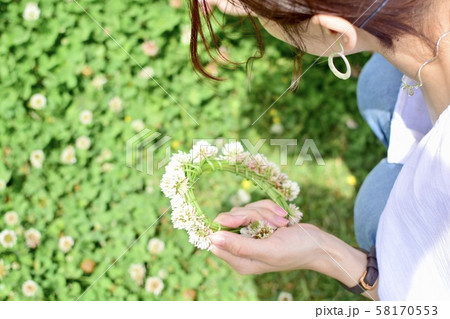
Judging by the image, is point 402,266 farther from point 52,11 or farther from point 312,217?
point 52,11

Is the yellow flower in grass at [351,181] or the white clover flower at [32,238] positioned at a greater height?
the yellow flower in grass at [351,181]

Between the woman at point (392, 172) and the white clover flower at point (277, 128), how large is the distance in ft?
1.89

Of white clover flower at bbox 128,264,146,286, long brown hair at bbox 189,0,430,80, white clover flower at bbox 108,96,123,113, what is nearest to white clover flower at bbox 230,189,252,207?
white clover flower at bbox 128,264,146,286

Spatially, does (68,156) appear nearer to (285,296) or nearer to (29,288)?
(29,288)

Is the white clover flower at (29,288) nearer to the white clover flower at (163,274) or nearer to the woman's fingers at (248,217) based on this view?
the white clover flower at (163,274)

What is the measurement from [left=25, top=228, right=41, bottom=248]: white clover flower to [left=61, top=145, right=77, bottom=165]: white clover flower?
213mm

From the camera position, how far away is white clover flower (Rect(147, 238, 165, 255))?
150 cm

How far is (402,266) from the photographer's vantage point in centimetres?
95

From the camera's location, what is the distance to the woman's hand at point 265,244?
0.98 m

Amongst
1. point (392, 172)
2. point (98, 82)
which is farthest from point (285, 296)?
point (98, 82)

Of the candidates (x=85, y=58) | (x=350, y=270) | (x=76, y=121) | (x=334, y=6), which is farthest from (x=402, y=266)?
(x=85, y=58)

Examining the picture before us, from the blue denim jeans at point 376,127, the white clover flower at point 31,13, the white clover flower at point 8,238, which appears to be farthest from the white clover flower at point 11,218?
the blue denim jeans at point 376,127

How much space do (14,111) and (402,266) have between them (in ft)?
3.76

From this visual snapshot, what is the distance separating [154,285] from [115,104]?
56 centimetres
